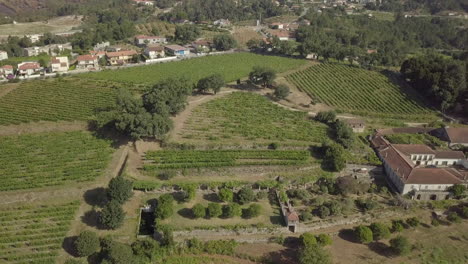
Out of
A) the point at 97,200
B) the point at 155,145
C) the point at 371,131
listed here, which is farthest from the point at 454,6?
the point at 97,200

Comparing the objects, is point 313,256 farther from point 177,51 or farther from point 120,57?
point 177,51

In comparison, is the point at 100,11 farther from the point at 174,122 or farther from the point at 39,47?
the point at 174,122

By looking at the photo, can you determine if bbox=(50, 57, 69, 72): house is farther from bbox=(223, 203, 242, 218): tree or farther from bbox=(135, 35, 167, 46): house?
bbox=(223, 203, 242, 218): tree

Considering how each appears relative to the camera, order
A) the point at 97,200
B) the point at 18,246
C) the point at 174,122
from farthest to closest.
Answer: the point at 174,122, the point at 97,200, the point at 18,246

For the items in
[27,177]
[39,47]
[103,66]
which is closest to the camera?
[27,177]

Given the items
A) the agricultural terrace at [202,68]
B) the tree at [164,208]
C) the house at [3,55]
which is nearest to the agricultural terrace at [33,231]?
the tree at [164,208]

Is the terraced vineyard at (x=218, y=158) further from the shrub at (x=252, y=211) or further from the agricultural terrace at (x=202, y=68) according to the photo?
the agricultural terrace at (x=202, y=68)
